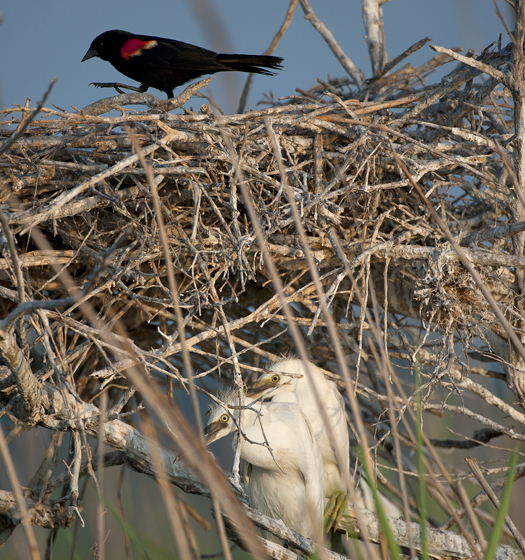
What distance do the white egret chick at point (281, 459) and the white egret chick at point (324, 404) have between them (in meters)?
0.13

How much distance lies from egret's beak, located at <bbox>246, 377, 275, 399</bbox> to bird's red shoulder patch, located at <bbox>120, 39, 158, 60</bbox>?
1.39m

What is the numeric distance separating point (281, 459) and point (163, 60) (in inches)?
60.8

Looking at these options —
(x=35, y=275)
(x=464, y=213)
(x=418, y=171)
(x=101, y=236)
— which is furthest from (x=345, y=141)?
(x=35, y=275)

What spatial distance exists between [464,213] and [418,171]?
1.85ft

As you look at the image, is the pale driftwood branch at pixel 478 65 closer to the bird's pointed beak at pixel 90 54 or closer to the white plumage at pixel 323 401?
the white plumage at pixel 323 401

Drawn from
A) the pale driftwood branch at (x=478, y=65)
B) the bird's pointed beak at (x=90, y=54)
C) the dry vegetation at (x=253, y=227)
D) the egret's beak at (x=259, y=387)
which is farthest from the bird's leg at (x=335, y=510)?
the bird's pointed beak at (x=90, y=54)

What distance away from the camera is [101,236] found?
5.60 ft

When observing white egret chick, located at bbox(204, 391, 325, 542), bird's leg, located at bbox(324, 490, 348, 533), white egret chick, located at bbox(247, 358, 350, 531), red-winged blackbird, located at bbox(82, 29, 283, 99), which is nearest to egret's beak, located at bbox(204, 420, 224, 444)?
white egret chick, located at bbox(204, 391, 325, 542)

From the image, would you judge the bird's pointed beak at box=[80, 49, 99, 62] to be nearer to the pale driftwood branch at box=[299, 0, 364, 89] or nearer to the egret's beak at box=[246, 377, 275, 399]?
the pale driftwood branch at box=[299, 0, 364, 89]

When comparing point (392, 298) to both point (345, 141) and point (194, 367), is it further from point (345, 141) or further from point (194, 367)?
point (194, 367)

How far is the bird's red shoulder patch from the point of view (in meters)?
2.04

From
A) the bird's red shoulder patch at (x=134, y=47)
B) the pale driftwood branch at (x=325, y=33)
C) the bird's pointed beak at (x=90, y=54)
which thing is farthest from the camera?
the pale driftwood branch at (x=325, y=33)

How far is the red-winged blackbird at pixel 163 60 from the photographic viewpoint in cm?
189

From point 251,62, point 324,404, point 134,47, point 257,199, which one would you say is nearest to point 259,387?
point 324,404
